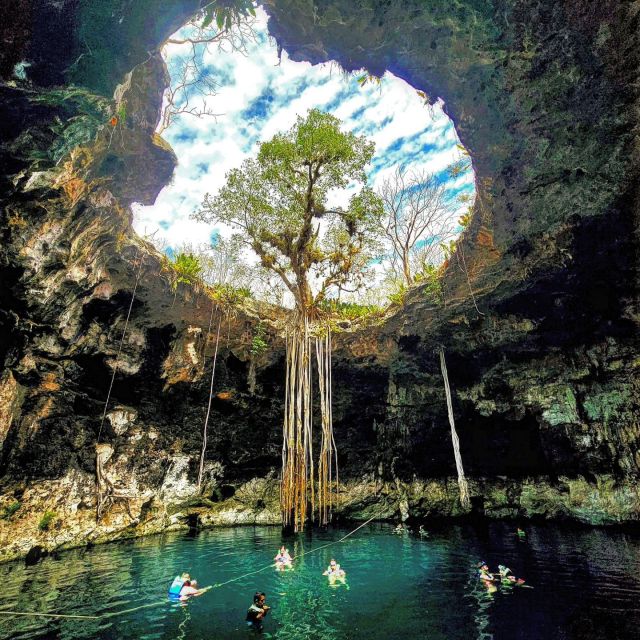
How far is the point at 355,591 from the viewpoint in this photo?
6.31 m

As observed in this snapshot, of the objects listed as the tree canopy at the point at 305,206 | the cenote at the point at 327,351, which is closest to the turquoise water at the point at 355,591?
the cenote at the point at 327,351

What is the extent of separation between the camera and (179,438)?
1211 centimetres

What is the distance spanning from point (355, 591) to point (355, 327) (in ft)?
24.0

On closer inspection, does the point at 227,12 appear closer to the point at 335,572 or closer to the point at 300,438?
the point at 300,438

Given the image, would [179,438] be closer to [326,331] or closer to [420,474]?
[326,331]

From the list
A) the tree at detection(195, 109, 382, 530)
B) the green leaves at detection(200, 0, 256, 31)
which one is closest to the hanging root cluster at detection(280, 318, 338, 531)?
the tree at detection(195, 109, 382, 530)

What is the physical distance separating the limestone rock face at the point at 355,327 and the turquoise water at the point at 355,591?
2268mm

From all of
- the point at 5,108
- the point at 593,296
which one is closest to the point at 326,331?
the point at 593,296

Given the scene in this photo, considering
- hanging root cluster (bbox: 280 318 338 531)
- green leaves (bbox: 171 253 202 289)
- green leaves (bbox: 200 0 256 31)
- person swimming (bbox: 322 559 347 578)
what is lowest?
person swimming (bbox: 322 559 347 578)

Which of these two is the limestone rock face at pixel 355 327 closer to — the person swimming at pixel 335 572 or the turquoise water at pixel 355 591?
the turquoise water at pixel 355 591

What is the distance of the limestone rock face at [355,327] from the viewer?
5.58 meters

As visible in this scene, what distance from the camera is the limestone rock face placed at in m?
5.58

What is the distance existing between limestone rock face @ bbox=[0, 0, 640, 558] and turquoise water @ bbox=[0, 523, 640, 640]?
2.27 metres

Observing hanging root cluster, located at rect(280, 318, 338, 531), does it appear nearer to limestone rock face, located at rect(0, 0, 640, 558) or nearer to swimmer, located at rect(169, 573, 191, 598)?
limestone rock face, located at rect(0, 0, 640, 558)
